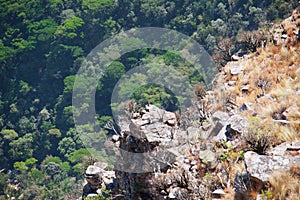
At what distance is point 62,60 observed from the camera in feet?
196

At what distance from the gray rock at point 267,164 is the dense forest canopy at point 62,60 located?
108 feet

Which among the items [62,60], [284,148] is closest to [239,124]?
[284,148]

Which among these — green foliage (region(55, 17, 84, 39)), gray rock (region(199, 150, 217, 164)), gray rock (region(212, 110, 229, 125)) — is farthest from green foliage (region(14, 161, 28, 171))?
gray rock (region(199, 150, 217, 164))

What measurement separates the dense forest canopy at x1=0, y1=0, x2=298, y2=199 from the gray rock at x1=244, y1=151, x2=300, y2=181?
32829mm

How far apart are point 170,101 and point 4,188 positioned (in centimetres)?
1740

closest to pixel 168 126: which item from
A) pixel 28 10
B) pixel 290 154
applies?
pixel 290 154

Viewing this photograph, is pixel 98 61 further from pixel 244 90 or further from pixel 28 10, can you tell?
pixel 244 90

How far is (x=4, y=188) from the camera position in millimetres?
→ 41594

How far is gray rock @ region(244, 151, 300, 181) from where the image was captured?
7480mm

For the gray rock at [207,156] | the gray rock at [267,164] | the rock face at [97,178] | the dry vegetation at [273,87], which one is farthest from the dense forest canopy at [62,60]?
the gray rock at [267,164]

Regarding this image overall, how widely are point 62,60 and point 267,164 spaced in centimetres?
5402

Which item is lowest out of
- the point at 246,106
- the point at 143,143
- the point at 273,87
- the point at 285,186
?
the point at 285,186

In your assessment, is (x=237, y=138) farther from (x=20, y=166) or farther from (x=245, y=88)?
(x=20, y=166)

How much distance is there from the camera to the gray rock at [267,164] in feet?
24.5
